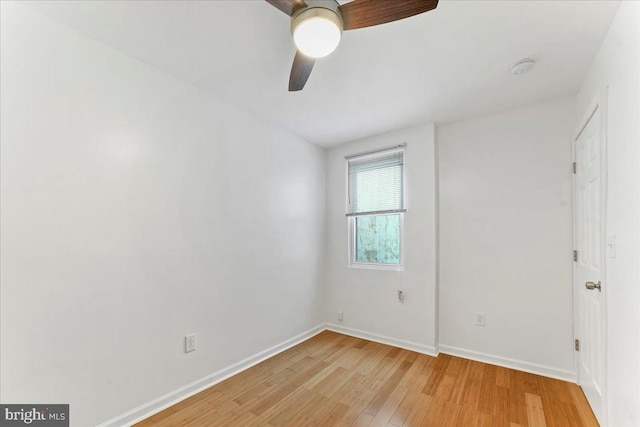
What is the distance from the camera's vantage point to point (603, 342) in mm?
1687

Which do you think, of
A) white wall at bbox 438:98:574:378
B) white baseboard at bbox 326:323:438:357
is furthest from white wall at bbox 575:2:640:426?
white baseboard at bbox 326:323:438:357

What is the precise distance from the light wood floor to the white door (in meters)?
0.28

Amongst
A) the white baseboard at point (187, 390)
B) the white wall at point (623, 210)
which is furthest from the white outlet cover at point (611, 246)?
the white baseboard at point (187, 390)

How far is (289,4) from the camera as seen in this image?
1.22 m

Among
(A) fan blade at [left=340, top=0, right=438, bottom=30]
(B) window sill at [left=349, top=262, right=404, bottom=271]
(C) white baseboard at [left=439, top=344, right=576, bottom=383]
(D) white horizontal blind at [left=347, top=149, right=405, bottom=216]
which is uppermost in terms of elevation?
(A) fan blade at [left=340, top=0, right=438, bottom=30]

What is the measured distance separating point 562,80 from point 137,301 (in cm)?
354

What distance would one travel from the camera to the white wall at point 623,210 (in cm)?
128

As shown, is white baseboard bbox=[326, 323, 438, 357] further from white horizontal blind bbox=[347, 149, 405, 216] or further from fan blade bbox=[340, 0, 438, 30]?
fan blade bbox=[340, 0, 438, 30]

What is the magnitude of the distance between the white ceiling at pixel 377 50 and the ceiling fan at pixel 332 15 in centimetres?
38

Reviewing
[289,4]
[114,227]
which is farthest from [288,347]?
[289,4]

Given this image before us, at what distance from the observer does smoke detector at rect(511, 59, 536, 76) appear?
195cm

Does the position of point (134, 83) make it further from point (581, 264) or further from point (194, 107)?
point (581, 264)

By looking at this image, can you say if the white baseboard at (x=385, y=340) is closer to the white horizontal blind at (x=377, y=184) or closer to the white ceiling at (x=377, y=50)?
the white horizontal blind at (x=377, y=184)

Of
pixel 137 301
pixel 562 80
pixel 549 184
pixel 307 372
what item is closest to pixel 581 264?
pixel 549 184
